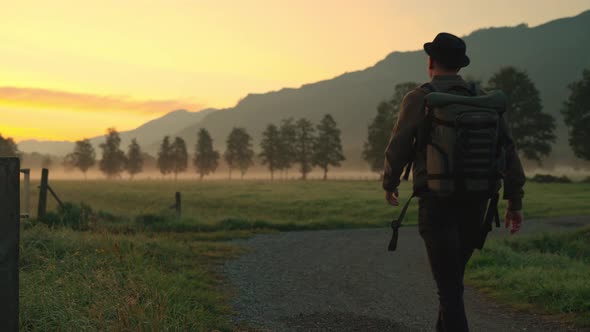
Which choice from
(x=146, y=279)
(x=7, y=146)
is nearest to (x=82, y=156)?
(x=7, y=146)

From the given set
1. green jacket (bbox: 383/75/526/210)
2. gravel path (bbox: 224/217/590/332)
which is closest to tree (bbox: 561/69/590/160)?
gravel path (bbox: 224/217/590/332)

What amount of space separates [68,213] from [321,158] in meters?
70.4

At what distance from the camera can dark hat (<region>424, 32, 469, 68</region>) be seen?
4.39 m

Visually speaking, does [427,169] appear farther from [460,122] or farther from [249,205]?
[249,205]

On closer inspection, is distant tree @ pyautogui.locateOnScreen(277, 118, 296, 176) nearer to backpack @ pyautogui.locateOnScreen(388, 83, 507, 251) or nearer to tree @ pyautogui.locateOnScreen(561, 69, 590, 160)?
tree @ pyautogui.locateOnScreen(561, 69, 590, 160)

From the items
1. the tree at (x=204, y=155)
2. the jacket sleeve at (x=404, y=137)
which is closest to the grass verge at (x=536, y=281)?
the jacket sleeve at (x=404, y=137)

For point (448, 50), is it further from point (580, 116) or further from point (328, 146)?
point (328, 146)

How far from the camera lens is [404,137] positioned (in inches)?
167

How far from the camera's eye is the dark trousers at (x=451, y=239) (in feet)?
13.6

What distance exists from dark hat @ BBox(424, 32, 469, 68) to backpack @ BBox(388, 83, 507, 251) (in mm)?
422

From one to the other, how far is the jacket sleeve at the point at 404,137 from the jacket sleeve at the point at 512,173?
0.85 m

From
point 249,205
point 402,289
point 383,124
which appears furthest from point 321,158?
point 402,289

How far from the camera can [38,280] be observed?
22.9 ft

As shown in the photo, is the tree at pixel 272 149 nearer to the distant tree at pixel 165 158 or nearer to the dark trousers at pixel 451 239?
the distant tree at pixel 165 158
